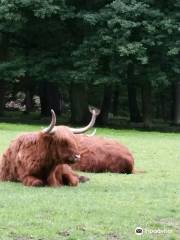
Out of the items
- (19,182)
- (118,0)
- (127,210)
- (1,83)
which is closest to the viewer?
(127,210)

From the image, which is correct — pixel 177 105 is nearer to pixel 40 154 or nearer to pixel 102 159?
pixel 102 159

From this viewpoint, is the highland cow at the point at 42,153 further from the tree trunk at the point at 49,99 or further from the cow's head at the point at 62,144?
the tree trunk at the point at 49,99

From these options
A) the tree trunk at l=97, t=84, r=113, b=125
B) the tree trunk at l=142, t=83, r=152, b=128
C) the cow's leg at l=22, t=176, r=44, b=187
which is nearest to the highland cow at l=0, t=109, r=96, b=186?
the cow's leg at l=22, t=176, r=44, b=187

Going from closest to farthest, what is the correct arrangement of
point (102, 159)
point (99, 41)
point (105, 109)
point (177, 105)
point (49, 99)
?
point (102, 159) < point (99, 41) < point (105, 109) < point (177, 105) < point (49, 99)

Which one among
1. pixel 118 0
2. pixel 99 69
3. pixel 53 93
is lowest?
pixel 53 93

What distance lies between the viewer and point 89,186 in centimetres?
1005

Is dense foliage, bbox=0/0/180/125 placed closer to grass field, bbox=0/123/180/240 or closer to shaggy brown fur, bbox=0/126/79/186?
grass field, bbox=0/123/180/240

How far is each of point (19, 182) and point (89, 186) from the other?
3.30 ft

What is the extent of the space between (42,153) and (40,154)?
0.04 meters

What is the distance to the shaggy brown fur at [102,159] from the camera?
1230 centimetres

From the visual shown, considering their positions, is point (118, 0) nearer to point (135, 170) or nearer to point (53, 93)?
point (53, 93)

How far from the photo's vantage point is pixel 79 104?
106ft

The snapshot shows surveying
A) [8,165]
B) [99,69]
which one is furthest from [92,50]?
[8,165]

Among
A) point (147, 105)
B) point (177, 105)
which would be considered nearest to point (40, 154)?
point (147, 105)
